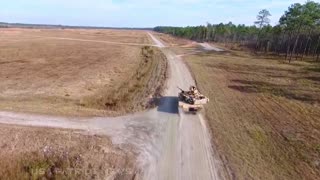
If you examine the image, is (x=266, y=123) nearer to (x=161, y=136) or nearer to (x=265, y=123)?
(x=265, y=123)

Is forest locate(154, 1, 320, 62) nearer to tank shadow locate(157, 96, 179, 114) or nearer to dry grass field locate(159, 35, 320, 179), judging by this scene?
dry grass field locate(159, 35, 320, 179)

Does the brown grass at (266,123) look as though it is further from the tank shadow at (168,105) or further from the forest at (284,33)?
the forest at (284,33)

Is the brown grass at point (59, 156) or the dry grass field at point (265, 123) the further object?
the dry grass field at point (265, 123)

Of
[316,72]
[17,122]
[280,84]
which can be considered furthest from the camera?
[316,72]

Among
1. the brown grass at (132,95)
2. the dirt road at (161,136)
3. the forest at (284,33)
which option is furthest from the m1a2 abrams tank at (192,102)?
the forest at (284,33)

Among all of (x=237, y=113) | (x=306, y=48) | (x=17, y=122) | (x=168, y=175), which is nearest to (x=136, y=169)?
(x=168, y=175)

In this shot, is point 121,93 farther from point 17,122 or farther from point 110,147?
point 110,147
